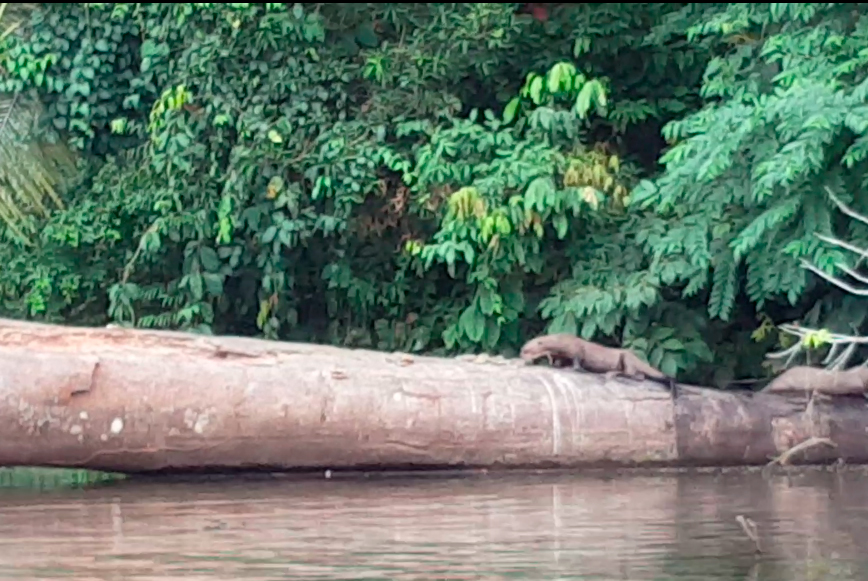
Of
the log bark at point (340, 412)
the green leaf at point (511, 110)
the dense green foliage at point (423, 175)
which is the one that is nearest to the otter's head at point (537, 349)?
the log bark at point (340, 412)

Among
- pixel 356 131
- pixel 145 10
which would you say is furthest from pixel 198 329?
pixel 145 10

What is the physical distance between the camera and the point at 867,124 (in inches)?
271

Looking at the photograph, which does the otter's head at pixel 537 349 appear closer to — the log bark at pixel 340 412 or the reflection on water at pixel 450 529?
the log bark at pixel 340 412

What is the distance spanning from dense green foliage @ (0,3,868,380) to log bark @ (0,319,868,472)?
93cm

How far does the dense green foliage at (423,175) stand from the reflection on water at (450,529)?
173cm

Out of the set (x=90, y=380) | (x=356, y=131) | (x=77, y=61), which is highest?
(x=77, y=61)

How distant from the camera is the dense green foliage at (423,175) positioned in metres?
8.07

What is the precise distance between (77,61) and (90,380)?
13.3ft

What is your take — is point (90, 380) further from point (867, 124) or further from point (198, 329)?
point (867, 124)

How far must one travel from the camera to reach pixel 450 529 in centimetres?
519

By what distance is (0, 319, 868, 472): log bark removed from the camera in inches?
253

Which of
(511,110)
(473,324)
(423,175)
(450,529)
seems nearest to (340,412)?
(450,529)

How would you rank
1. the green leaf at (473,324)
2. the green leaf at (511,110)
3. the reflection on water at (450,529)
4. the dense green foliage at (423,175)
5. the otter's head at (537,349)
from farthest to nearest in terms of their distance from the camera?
the green leaf at (511,110), the green leaf at (473,324), the dense green foliage at (423,175), the otter's head at (537,349), the reflection on water at (450,529)

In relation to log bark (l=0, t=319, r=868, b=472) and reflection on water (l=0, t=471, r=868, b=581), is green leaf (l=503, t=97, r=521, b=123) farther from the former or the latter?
reflection on water (l=0, t=471, r=868, b=581)
